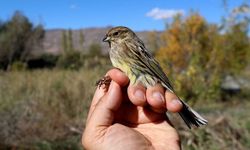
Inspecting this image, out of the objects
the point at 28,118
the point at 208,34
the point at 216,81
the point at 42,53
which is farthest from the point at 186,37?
the point at 42,53

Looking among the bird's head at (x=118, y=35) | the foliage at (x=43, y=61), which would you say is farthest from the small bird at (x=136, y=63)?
the foliage at (x=43, y=61)

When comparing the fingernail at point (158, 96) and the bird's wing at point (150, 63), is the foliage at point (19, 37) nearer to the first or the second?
the bird's wing at point (150, 63)

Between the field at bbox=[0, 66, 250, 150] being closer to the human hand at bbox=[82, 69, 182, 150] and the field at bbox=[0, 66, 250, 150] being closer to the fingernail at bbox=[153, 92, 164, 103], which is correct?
the human hand at bbox=[82, 69, 182, 150]

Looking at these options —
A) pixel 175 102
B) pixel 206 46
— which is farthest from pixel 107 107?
pixel 206 46

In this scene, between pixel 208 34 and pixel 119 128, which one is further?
pixel 208 34

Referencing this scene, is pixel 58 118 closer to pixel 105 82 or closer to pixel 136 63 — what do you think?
pixel 136 63

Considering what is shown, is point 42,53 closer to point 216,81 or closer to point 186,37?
point 186,37

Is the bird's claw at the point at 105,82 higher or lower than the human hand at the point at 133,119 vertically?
higher
